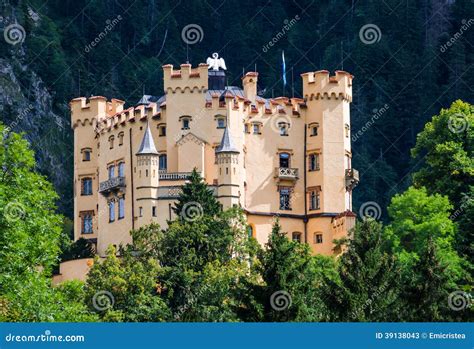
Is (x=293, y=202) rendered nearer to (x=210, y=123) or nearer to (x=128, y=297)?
(x=210, y=123)

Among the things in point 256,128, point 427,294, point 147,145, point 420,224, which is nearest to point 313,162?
point 256,128

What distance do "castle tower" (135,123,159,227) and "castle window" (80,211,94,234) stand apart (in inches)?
304

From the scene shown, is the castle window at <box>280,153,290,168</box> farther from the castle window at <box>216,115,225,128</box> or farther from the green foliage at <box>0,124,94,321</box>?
the green foliage at <box>0,124,94,321</box>

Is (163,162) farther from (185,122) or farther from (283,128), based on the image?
(283,128)

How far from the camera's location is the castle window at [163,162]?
110250mm

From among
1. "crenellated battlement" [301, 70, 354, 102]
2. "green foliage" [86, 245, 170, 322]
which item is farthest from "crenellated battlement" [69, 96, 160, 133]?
"green foliage" [86, 245, 170, 322]

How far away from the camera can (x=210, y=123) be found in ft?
364

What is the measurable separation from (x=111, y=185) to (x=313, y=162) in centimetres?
1215

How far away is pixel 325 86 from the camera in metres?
116

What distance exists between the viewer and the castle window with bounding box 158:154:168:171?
110250 millimetres

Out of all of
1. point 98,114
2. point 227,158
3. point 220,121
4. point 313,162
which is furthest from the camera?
point 98,114

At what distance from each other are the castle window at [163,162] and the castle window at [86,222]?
24.7ft

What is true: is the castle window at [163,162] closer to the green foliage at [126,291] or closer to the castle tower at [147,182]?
the castle tower at [147,182]

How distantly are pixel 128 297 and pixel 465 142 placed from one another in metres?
22.7
